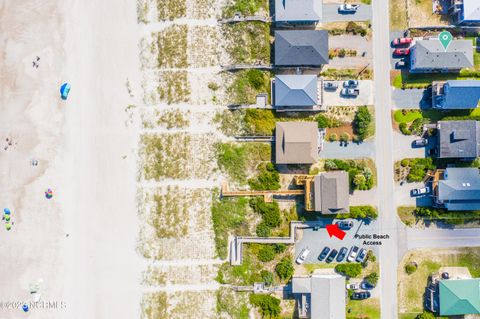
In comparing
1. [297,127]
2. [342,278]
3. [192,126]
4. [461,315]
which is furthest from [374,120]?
[461,315]

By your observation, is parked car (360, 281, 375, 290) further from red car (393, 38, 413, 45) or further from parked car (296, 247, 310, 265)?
red car (393, 38, 413, 45)

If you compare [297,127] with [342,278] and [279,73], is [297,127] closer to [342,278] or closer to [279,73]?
[279,73]

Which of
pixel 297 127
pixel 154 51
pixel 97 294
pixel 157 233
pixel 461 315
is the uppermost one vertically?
pixel 154 51

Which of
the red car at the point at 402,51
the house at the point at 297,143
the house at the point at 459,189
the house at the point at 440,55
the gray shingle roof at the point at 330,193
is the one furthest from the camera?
the red car at the point at 402,51

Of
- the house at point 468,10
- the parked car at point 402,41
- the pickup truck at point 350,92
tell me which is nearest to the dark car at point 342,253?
the pickup truck at point 350,92

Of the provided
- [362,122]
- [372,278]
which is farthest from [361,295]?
[362,122]

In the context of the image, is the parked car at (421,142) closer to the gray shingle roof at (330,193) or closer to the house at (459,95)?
the house at (459,95)
